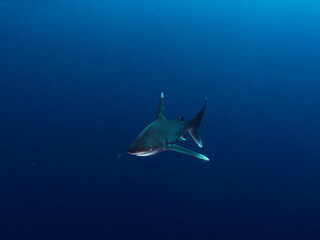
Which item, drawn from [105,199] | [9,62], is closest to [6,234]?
[105,199]

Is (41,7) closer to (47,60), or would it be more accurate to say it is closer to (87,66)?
(47,60)

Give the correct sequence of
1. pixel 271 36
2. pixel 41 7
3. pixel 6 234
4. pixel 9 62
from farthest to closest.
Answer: pixel 271 36, pixel 41 7, pixel 9 62, pixel 6 234

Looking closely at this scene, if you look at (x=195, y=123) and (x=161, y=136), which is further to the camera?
(x=195, y=123)

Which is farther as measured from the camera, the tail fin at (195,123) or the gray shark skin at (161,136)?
the tail fin at (195,123)

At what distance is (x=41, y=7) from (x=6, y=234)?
10143mm

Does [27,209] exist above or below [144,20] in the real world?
below

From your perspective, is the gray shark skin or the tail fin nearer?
the gray shark skin

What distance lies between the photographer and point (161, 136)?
3.86 metres

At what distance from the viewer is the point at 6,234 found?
8414 millimetres

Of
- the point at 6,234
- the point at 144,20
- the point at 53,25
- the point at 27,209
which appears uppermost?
the point at 144,20

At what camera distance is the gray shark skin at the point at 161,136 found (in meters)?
3.47

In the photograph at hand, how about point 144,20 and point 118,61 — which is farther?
point 144,20

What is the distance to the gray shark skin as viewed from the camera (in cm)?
347

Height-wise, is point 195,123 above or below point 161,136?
above
